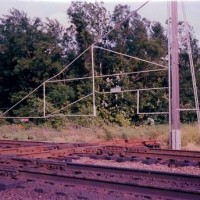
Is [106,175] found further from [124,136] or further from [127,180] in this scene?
[124,136]

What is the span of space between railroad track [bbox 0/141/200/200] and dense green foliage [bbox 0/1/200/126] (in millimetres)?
19701

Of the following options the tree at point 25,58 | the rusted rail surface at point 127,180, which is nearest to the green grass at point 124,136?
the rusted rail surface at point 127,180

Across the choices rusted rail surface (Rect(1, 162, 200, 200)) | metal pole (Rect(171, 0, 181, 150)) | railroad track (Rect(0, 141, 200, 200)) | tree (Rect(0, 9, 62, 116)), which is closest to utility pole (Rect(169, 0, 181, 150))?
metal pole (Rect(171, 0, 181, 150))

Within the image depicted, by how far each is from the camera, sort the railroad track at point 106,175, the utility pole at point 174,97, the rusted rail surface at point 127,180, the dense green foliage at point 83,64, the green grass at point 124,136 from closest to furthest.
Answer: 1. the rusted rail surface at point 127,180
2. the railroad track at point 106,175
3. the utility pole at point 174,97
4. the green grass at point 124,136
5. the dense green foliage at point 83,64

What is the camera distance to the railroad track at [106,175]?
8062mm

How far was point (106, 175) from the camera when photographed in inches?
394

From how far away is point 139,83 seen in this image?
124ft

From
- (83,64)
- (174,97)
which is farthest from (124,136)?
(83,64)

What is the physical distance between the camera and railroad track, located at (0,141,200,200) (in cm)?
806

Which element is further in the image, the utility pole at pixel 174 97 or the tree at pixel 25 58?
the tree at pixel 25 58

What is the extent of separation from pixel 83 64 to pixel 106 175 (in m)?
31.4

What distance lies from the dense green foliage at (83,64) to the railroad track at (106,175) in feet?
64.6

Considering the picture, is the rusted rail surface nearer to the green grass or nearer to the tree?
the green grass

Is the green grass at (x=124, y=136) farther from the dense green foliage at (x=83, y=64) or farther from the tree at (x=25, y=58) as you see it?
the tree at (x=25, y=58)
